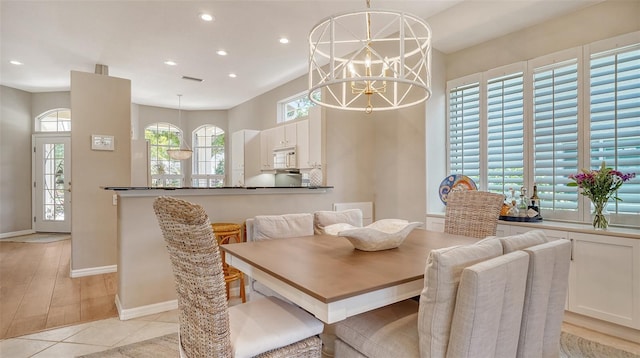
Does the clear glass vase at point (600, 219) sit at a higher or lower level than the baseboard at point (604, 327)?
higher

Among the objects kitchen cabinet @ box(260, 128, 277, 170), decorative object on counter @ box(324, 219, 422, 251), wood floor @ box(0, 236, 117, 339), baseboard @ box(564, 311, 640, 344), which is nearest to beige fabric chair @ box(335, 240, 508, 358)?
decorative object on counter @ box(324, 219, 422, 251)

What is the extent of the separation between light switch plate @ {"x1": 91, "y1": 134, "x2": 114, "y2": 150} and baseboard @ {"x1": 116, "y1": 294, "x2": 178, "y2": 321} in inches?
91.7

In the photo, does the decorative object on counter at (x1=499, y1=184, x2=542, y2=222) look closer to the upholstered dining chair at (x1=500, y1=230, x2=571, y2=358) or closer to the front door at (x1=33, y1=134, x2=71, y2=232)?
the upholstered dining chair at (x1=500, y1=230, x2=571, y2=358)

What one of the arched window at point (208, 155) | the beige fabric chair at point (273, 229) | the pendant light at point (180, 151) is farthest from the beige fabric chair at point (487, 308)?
the arched window at point (208, 155)

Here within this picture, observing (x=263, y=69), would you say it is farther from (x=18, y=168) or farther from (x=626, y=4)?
(x=18, y=168)

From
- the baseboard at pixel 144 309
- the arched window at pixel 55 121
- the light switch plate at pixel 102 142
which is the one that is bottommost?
the baseboard at pixel 144 309

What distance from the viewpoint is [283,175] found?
5609 mm

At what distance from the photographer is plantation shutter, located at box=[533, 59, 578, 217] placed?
2916 mm

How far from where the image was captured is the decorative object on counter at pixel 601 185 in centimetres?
247

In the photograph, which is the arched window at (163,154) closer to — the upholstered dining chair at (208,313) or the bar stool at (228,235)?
the bar stool at (228,235)

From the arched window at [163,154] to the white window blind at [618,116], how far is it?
8055 millimetres

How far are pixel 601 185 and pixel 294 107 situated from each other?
15.1 ft

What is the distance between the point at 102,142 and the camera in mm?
4312

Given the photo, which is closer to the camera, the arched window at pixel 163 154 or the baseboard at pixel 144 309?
the baseboard at pixel 144 309
